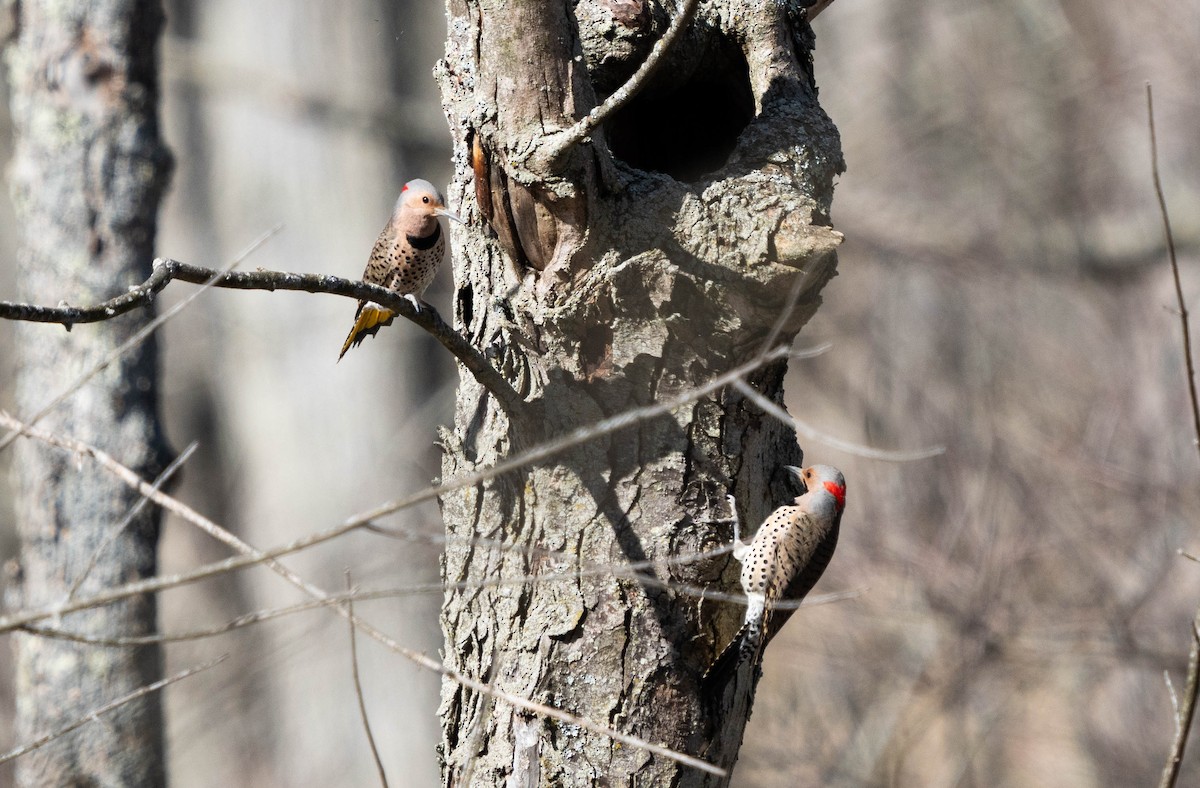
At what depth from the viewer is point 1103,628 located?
6.64 m

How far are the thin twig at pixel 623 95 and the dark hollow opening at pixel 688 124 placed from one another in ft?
3.71

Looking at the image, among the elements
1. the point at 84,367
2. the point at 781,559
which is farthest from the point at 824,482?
the point at 84,367

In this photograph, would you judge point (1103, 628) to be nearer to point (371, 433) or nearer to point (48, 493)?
point (48, 493)

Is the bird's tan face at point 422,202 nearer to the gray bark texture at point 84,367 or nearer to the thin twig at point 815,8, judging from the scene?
the thin twig at point 815,8

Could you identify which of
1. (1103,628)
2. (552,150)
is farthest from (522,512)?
(1103,628)

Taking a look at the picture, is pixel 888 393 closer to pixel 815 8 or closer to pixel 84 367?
pixel 815 8

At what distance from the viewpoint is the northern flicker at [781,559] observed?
2.92 meters

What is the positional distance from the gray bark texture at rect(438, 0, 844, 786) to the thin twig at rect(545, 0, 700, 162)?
4cm

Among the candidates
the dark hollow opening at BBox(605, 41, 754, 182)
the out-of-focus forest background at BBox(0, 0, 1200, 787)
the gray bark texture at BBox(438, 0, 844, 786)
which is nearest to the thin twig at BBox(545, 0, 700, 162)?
the gray bark texture at BBox(438, 0, 844, 786)

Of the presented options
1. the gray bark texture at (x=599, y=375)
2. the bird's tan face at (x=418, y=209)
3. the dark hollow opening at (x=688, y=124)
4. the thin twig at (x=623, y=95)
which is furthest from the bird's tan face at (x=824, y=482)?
the thin twig at (x=623, y=95)

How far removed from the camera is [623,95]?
2.21 meters

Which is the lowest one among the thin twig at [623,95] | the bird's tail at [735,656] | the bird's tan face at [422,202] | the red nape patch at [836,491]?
the bird's tail at [735,656]

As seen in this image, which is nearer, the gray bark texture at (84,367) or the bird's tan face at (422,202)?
the bird's tan face at (422,202)

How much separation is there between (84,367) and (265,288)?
10.9 feet
